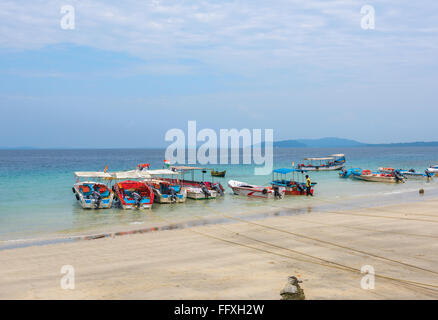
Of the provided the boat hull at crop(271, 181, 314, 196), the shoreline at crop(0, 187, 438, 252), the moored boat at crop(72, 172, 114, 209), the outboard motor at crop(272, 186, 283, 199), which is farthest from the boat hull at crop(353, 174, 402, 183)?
the moored boat at crop(72, 172, 114, 209)

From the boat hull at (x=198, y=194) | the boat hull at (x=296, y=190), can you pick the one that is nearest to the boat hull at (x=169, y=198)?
the boat hull at (x=198, y=194)

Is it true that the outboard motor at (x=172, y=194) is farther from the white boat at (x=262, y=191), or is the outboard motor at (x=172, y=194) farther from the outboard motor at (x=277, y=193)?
the outboard motor at (x=277, y=193)

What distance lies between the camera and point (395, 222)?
49.9 feet

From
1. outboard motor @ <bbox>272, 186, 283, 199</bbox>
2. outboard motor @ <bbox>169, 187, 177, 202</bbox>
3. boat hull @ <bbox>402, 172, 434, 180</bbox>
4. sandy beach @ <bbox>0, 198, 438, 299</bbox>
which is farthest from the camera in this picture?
boat hull @ <bbox>402, 172, 434, 180</bbox>

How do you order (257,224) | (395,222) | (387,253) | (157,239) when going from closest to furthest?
(387,253), (157,239), (395,222), (257,224)

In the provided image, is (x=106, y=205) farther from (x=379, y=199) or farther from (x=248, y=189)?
(x=379, y=199)

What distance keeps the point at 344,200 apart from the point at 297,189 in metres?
3.96

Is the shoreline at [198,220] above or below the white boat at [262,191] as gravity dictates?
below

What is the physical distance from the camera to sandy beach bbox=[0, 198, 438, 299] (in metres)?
7.49

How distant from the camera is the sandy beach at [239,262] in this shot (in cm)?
749

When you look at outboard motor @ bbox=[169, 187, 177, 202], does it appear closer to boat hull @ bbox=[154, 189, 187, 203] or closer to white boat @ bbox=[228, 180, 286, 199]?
boat hull @ bbox=[154, 189, 187, 203]

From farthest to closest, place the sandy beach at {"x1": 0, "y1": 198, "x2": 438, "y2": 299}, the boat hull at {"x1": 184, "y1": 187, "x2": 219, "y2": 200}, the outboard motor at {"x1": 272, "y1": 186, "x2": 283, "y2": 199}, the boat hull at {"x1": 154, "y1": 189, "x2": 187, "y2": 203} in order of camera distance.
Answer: the outboard motor at {"x1": 272, "y1": 186, "x2": 283, "y2": 199} < the boat hull at {"x1": 184, "y1": 187, "x2": 219, "y2": 200} < the boat hull at {"x1": 154, "y1": 189, "x2": 187, "y2": 203} < the sandy beach at {"x1": 0, "y1": 198, "x2": 438, "y2": 299}

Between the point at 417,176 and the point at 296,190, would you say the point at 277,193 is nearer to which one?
the point at 296,190
